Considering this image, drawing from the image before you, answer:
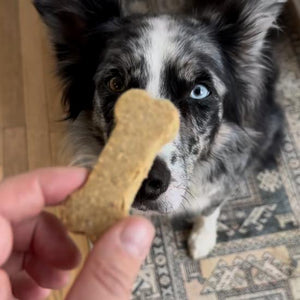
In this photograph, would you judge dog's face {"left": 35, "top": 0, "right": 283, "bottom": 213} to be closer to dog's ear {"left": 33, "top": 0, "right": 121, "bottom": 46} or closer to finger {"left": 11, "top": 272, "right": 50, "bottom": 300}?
dog's ear {"left": 33, "top": 0, "right": 121, "bottom": 46}

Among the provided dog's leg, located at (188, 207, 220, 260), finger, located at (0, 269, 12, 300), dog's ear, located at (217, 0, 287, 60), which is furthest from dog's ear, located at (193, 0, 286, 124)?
finger, located at (0, 269, 12, 300)

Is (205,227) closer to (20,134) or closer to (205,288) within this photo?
(205,288)

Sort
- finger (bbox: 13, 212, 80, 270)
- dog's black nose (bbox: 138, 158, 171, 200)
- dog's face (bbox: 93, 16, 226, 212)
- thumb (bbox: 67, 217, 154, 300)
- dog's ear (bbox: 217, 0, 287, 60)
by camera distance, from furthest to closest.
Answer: dog's ear (bbox: 217, 0, 287, 60) → dog's face (bbox: 93, 16, 226, 212) → dog's black nose (bbox: 138, 158, 171, 200) → finger (bbox: 13, 212, 80, 270) → thumb (bbox: 67, 217, 154, 300)

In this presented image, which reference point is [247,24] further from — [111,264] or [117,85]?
[111,264]

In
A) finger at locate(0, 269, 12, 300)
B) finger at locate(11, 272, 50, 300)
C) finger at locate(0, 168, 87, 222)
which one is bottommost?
finger at locate(11, 272, 50, 300)

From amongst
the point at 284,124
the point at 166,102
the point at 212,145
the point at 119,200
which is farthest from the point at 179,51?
the point at 284,124

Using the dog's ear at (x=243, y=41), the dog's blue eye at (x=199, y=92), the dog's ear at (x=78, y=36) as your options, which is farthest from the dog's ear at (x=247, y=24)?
the dog's ear at (x=78, y=36)

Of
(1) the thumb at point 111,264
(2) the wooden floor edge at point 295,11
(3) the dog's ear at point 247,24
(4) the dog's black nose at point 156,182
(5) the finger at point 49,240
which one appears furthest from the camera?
(2) the wooden floor edge at point 295,11

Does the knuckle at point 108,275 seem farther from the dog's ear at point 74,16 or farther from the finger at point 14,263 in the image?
the dog's ear at point 74,16
